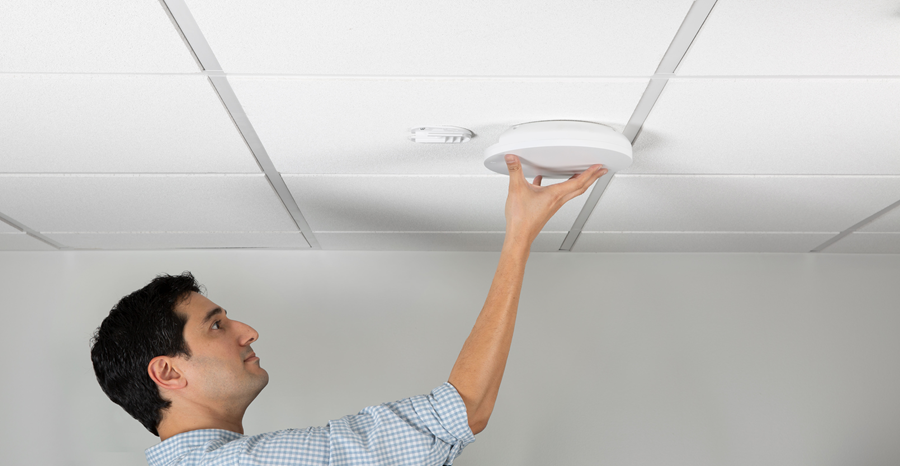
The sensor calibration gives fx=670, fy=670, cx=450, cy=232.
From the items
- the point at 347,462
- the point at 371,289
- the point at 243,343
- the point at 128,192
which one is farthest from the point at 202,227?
the point at 347,462

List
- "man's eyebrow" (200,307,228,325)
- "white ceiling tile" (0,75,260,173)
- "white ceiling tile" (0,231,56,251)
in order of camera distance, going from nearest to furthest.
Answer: "white ceiling tile" (0,75,260,173)
"man's eyebrow" (200,307,228,325)
"white ceiling tile" (0,231,56,251)

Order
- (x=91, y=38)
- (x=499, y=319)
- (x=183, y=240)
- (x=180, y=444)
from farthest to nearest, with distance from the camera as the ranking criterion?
(x=183, y=240)
(x=180, y=444)
(x=499, y=319)
(x=91, y=38)

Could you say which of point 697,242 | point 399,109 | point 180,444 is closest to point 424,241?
point 697,242

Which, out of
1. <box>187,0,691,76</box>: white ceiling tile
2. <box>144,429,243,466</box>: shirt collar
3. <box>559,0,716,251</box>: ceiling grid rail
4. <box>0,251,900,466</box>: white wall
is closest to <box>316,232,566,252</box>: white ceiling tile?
<box>0,251,900,466</box>: white wall

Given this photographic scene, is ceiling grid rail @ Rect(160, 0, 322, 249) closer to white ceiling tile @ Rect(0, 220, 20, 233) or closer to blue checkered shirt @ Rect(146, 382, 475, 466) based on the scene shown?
blue checkered shirt @ Rect(146, 382, 475, 466)

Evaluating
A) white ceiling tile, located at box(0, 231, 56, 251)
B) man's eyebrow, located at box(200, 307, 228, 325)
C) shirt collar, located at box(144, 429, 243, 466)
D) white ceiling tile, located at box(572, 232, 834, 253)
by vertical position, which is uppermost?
white ceiling tile, located at box(572, 232, 834, 253)

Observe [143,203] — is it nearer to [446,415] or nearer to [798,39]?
[446,415]

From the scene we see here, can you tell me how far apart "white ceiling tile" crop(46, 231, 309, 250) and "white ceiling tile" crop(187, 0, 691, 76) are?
1.21 meters

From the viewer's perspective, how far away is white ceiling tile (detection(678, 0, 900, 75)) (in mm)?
989

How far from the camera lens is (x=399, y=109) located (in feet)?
4.30

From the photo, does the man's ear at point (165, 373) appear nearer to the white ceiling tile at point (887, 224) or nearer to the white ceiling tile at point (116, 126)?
the white ceiling tile at point (116, 126)

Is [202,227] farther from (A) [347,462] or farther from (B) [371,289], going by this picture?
(A) [347,462]

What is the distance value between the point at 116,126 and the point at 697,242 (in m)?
1.89

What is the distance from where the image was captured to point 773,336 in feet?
8.12
